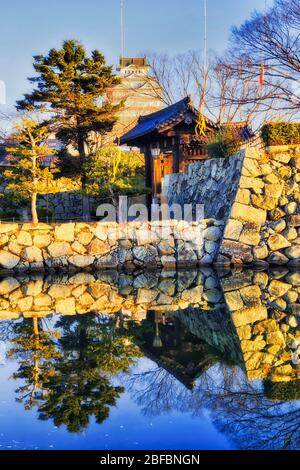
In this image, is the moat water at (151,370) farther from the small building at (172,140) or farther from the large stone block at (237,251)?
the small building at (172,140)

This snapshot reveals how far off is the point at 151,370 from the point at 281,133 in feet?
29.0

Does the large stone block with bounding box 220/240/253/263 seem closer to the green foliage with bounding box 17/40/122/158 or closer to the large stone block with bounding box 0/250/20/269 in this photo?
the large stone block with bounding box 0/250/20/269

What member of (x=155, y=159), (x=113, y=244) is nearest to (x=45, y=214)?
(x=155, y=159)

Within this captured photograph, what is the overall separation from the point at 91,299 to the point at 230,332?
109 inches

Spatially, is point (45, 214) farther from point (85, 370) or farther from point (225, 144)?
point (85, 370)

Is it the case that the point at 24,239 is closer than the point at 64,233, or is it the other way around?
the point at 24,239

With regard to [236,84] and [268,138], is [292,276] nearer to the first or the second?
[268,138]

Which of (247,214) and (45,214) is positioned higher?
(45,214)

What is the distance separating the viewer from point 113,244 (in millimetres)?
11227

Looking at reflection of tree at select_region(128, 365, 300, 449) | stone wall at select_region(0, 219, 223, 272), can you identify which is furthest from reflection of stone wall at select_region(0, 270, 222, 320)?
reflection of tree at select_region(128, 365, 300, 449)

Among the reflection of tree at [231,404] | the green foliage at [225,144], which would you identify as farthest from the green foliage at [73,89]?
the reflection of tree at [231,404]

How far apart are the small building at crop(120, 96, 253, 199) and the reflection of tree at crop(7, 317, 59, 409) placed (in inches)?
379

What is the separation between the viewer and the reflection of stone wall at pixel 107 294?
6716 millimetres

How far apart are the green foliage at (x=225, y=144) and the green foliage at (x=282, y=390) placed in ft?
31.9
